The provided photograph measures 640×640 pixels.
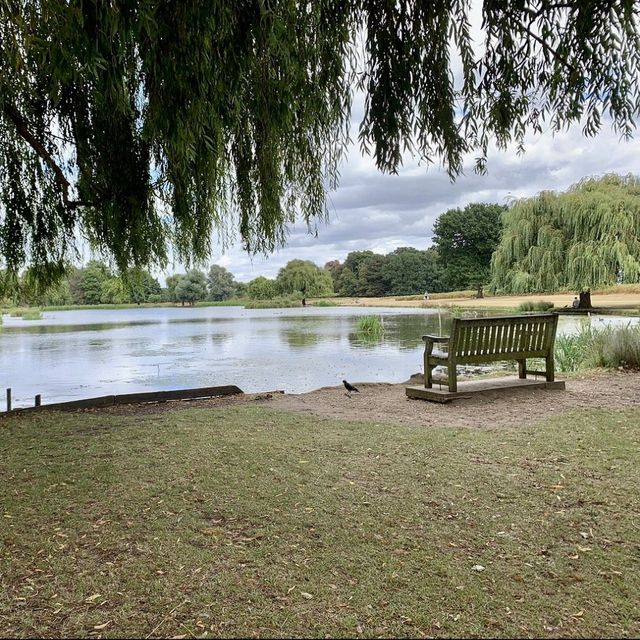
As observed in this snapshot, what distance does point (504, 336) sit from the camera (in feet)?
22.2

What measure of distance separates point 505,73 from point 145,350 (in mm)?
16204

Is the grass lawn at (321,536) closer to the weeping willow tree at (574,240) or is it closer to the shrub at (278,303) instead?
the weeping willow tree at (574,240)

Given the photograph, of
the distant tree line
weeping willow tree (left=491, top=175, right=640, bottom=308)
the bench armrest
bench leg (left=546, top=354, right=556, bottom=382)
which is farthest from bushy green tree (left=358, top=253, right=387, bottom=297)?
the bench armrest

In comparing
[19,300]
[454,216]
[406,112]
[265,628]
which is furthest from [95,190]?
[454,216]

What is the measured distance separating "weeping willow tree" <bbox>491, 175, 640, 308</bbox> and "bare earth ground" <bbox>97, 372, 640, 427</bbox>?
56.8 ft

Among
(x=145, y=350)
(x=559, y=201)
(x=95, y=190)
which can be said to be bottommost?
(x=145, y=350)

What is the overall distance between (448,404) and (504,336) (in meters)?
1.19

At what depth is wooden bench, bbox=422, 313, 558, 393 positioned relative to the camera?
252 inches

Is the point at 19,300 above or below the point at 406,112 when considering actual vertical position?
below

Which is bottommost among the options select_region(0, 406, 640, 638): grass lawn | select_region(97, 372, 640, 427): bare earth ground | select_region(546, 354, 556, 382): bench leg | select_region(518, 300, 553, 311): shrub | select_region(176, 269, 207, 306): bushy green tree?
select_region(97, 372, 640, 427): bare earth ground

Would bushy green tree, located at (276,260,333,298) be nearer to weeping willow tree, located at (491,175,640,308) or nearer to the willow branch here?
weeping willow tree, located at (491,175,640,308)

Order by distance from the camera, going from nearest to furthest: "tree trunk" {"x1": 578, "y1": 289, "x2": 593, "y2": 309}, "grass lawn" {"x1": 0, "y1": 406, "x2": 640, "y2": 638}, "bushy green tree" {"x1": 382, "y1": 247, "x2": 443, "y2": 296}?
1. "grass lawn" {"x1": 0, "y1": 406, "x2": 640, "y2": 638}
2. "tree trunk" {"x1": 578, "y1": 289, "x2": 593, "y2": 309}
3. "bushy green tree" {"x1": 382, "y1": 247, "x2": 443, "y2": 296}

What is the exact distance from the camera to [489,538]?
2.70 m

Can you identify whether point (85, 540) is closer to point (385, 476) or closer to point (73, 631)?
point (73, 631)
